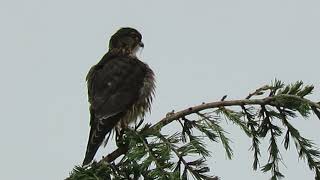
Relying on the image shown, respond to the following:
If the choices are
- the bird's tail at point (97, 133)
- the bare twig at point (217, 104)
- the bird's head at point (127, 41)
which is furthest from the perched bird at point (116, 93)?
the bare twig at point (217, 104)

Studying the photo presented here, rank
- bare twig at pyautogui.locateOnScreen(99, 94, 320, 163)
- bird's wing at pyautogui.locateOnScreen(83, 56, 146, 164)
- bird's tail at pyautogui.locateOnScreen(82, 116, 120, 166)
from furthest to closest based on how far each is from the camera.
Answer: bird's wing at pyautogui.locateOnScreen(83, 56, 146, 164) → bird's tail at pyautogui.locateOnScreen(82, 116, 120, 166) → bare twig at pyautogui.locateOnScreen(99, 94, 320, 163)

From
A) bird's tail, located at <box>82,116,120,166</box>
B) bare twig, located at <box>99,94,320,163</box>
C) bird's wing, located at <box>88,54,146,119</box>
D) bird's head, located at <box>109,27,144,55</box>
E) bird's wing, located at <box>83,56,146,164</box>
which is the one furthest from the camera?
bird's head, located at <box>109,27,144,55</box>

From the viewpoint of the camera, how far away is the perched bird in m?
5.85

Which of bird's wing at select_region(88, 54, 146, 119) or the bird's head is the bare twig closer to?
bird's wing at select_region(88, 54, 146, 119)

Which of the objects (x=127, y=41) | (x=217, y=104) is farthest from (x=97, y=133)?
(x=127, y=41)

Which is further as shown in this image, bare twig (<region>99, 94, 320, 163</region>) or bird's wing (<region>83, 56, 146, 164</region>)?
bird's wing (<region>83, 56, 146, 164</region>)

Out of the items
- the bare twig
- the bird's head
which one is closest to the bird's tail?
the bare twig

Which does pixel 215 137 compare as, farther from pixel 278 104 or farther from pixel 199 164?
pixel 199 164

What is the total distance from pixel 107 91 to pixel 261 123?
2.51m

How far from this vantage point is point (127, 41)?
823 centimetres

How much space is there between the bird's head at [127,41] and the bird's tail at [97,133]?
232cm

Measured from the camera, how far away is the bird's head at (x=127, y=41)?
8.20 m

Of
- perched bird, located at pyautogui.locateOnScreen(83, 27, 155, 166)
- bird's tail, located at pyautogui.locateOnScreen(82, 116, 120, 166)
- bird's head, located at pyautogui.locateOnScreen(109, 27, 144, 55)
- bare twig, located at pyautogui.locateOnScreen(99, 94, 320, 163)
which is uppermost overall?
bird's head, located at pyautogui.locateOnScreen(109, 27, 144, 55)

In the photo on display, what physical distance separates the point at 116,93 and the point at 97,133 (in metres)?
0.76
